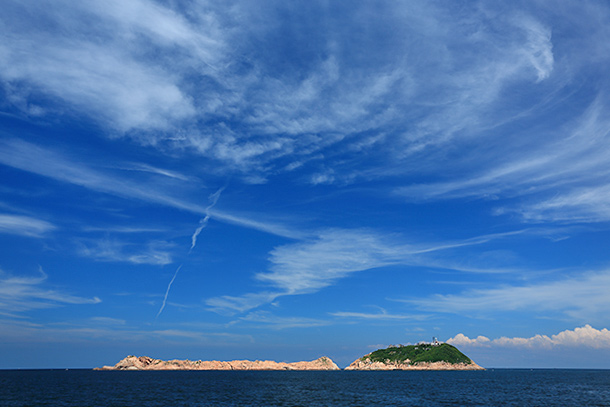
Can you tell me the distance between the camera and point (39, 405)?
91.2 meters

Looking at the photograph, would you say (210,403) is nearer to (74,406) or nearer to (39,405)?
(74,406)

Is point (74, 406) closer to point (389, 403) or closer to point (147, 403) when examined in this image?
point (147, 403)

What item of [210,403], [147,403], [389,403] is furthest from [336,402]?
[147,403]

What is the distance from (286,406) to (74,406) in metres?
45.4

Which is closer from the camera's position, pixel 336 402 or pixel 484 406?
pixel 484 406

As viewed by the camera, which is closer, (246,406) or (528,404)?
(246,406)

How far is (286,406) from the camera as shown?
86.6m

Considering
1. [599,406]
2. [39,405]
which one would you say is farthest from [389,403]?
[39,405]

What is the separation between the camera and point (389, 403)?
92.5m

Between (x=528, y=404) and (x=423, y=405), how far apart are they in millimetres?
25080

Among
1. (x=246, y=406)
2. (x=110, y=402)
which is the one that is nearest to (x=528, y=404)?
(x=246, y=406)

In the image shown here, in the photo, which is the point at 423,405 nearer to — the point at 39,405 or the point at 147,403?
the point at 147,403

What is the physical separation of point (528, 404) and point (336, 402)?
42.8 meters

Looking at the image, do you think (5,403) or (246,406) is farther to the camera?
(5,403)
